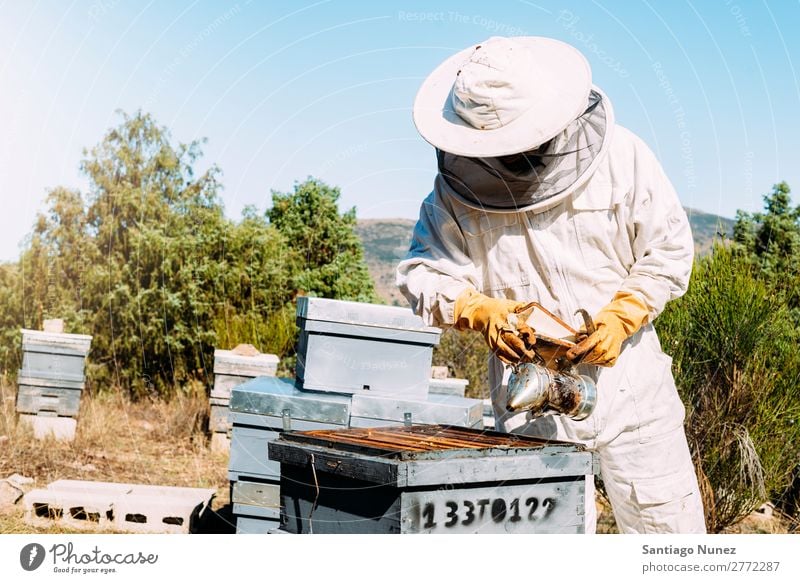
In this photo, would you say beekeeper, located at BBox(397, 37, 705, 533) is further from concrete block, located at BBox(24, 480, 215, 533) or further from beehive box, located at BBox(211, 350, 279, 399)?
beehive box, located at BBox(211, 350, 279, 399)

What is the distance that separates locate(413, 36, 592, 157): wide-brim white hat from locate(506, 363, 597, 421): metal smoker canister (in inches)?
24.3

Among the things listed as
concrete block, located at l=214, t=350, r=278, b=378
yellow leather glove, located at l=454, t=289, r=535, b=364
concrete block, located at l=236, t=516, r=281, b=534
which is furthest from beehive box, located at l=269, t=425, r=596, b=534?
concrete block, located at l=214, t=350, r=278, b=378

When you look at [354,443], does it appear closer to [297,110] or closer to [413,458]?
[413,458]

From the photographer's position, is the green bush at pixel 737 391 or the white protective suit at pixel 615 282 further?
the green bush at pixel 737 391

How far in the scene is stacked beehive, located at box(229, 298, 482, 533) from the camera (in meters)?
3.78

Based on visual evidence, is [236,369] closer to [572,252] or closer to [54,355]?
[54,355]

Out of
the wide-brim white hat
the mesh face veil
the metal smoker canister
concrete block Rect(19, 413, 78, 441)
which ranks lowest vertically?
concrete block Rect(19, 413, 78, 441)

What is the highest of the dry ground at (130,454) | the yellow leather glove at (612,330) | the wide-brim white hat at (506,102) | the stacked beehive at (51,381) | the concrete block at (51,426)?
the wide-brim white hat at (506,102)

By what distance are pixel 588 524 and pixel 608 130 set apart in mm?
1223

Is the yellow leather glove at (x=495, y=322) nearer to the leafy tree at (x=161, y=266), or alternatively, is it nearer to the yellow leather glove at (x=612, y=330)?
the yellow leather glove at (x=612, y=330)

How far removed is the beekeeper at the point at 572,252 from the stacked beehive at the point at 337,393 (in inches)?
50.3

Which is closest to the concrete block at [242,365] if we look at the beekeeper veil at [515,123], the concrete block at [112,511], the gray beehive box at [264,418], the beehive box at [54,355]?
the beehive box at [54,355]

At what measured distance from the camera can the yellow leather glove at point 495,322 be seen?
2.36 metres

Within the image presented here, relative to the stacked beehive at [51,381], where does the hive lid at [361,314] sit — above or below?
above
